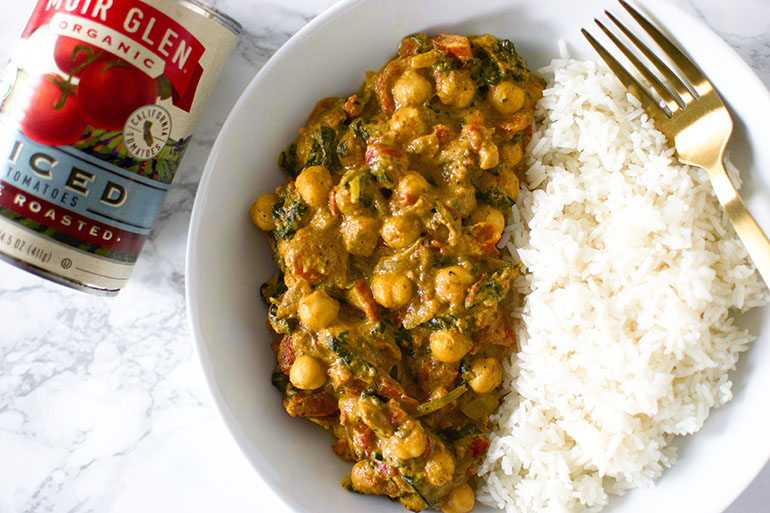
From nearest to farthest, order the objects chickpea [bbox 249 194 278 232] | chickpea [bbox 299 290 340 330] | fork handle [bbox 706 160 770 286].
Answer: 1. fork handle [bbox 706 160 770 286]
2. chickpea [bbox 299 290 340 330]
3. chickpea [bbox 249 194 278 232]

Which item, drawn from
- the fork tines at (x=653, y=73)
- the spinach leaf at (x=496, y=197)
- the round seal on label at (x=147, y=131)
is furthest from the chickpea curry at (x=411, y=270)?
the round seal on label at (x=147, y=131)

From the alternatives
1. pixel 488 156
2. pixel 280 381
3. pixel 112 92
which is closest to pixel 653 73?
pixel 488 156

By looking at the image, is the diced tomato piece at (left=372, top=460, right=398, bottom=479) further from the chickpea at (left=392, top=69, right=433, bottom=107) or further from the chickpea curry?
the chickpea at (left=392, top=69, right=433, bottom=107)

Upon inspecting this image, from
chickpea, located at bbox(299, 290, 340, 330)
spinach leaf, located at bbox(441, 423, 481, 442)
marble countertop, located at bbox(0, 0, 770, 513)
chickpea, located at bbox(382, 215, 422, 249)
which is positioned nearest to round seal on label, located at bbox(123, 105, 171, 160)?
marble countertop, located at bbox(0, 0, 770, 513)

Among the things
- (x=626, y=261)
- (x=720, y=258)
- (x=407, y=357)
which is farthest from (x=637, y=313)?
(x=407, y=357)

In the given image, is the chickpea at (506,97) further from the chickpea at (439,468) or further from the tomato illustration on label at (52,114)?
the tomato illustration on label at (52,114)

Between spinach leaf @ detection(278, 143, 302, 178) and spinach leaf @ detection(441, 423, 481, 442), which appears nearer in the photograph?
spinach leaf @ detection(441, 423, 481, 442)

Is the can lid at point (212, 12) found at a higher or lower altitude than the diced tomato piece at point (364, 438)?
higher
